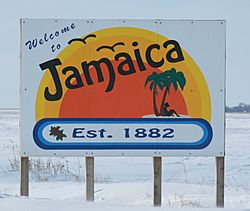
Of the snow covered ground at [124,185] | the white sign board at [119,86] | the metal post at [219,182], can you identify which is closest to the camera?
the snow covered ground at [124,185]

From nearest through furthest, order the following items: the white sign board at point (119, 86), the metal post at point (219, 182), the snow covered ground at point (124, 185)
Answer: the snow covered ground at point (124, 185) → the white sign board at point (119, 86) → the metal post at point (219, 182)

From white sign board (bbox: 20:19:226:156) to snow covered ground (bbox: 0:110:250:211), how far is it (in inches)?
33.6

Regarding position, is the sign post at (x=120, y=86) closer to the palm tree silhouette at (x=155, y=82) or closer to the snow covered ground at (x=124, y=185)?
the palm tree silhouette at (x=155, y=82)

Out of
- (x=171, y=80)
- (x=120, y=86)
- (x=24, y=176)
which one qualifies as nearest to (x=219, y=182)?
(x=171, y=80)

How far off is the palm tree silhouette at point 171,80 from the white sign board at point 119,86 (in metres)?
0.01

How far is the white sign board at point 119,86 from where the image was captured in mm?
7164

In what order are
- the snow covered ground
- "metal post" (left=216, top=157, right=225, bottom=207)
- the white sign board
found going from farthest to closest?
"metal post" (left=216, top=157, right=225, bottom=207)
the white sign board
the snow covered ground

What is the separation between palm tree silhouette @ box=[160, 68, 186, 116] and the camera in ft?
23.6

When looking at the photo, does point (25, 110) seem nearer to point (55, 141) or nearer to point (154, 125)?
point (55, 141)

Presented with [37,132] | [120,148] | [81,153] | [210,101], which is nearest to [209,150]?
[210,101]

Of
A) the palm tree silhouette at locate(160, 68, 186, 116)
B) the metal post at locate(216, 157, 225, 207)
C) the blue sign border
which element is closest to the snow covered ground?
the metal post at locate(216, 157, 225, 207)

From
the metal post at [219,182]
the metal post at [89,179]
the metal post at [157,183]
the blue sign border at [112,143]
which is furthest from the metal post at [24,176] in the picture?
the metal post at [219,182]

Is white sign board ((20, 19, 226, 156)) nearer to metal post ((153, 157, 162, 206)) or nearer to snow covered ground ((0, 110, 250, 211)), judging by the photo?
metal post ((153, 157, 162, 206))

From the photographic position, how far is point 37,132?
7.15m
